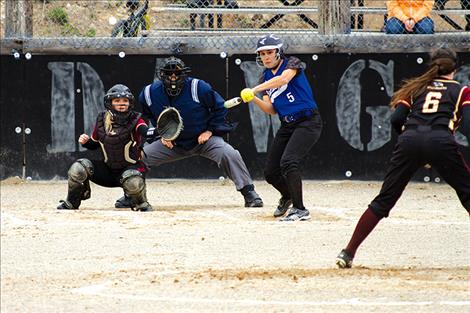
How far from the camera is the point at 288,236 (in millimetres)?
11336

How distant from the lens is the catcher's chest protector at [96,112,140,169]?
13.1 meters

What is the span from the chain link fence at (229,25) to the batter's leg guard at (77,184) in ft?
11.0

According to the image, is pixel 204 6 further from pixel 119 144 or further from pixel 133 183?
pixel 133 183

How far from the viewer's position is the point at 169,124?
1373 centimetres

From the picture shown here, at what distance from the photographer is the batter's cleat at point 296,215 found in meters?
12.3

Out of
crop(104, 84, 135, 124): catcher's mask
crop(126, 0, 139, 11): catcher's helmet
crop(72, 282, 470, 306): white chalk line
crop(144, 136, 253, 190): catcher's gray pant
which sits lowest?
crop(72, 282, 470, 306): white chalk line

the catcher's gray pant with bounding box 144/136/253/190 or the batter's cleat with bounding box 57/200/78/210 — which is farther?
the catcher's gray pant with bounding box 144/136/253/190

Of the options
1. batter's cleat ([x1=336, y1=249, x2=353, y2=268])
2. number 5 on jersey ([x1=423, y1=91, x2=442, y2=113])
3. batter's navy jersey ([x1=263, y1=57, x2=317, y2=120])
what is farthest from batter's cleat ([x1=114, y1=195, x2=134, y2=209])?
number 5 on jersey ([x1=423, y1=91, x2=442, y2=113])

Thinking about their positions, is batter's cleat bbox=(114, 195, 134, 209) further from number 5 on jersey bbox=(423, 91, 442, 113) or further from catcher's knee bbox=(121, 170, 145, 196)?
number 5 on jersey bbox=(423, 91, 442, 113)

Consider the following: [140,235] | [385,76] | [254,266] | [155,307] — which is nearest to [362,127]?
[385,76]

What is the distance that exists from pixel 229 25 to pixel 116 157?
177 inches

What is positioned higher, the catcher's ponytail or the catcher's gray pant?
the catcher's ponytail

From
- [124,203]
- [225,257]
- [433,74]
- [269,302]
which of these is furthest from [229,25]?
[269,302]

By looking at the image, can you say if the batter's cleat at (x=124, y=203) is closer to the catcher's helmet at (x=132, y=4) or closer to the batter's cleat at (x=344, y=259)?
the catcher's helmet at (x=132, y=4)
